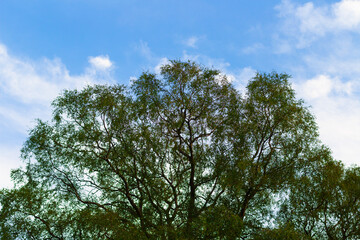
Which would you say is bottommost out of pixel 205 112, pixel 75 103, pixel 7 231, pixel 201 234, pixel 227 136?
pixel 201 234

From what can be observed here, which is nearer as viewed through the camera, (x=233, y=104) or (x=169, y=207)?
(x=169, y=207)

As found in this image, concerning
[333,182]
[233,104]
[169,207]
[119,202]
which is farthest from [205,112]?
[333,182]

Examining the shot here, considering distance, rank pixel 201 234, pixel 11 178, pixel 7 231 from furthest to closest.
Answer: pixel 11 178, pixel 7 231, pixel 201 234

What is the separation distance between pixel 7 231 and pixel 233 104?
58.7ft

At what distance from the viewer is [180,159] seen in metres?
25.5

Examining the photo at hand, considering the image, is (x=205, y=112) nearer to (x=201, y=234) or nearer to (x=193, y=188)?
(x=193, y=188)

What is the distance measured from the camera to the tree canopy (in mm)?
23453

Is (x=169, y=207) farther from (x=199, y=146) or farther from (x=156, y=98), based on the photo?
(x=156, y=98)

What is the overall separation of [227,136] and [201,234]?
27.2 ft

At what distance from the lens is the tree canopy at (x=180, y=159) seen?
2345 cm

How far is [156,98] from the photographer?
2522 centimetres

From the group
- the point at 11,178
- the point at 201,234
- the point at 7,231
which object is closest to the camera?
the point at 201,234

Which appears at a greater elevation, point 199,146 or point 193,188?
point 199,146

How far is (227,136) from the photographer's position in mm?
24703
